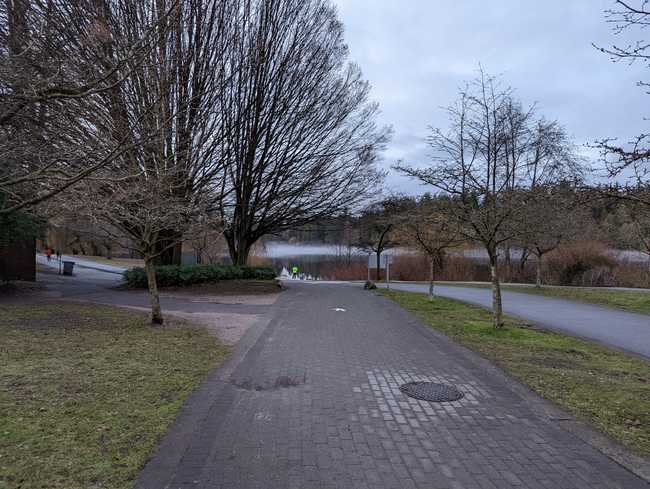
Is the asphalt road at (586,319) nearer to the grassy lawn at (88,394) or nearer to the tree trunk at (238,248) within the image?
the grassy lawn at (88,394)

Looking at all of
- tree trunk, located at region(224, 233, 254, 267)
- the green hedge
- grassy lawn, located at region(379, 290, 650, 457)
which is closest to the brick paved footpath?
grassy lawn, located at region(379, 290, 650, 457)

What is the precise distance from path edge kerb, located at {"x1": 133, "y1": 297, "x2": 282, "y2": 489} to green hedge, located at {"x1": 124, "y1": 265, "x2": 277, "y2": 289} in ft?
43.5

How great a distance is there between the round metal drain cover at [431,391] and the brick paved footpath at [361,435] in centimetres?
13

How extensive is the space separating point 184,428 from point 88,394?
5.22ft

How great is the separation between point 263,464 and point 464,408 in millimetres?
2550

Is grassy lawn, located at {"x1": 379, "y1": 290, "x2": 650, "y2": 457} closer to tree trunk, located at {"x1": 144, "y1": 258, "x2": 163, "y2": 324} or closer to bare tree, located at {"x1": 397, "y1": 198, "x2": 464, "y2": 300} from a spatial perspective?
bare tree, located at {"x1": 397, "y1": 198, "x2": 464, "y2": 300}

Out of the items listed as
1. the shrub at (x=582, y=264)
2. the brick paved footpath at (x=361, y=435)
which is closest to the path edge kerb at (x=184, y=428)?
the brick paved footpath at (x=361, y=435)

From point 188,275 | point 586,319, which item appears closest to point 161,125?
point 586,319

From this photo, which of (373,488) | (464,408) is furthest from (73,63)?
(464,408)

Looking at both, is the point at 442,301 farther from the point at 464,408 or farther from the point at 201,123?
the point at 464,408

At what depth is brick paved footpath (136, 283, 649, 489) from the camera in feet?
11.5

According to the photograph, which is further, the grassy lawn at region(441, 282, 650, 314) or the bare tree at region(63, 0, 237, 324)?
the grassy lawn at region(441, 282, 650, 314)

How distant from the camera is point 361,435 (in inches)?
A: 170

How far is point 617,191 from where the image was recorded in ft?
14.3
